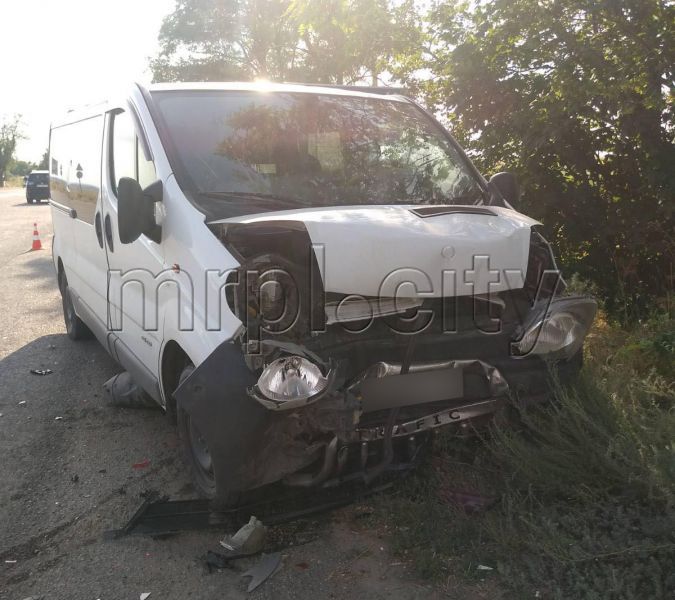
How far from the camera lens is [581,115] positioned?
5.55 m

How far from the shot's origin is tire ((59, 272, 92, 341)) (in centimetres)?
643

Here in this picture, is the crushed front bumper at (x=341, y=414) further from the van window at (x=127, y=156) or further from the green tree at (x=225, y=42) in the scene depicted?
the green tree at (x=225, y=42)

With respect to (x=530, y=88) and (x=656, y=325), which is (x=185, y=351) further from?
(x=530, y=88)

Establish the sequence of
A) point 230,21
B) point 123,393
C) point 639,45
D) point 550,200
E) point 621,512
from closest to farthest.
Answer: point 621,512 → point 123,393 → point 639,45 → point 550,200 → point 230,21

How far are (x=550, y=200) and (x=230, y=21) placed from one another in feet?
53.3

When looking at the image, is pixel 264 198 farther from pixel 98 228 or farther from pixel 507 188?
pixel 98 228

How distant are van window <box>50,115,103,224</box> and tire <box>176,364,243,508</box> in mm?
2118

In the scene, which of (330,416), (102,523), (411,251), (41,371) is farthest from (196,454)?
(41,371)

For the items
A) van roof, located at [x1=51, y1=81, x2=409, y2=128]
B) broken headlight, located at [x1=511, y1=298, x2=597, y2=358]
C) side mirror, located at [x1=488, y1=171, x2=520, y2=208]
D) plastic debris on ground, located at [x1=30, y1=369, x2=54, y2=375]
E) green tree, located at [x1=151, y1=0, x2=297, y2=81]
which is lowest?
plastic debris on ground, located at [x1=30, y1=369, x2=54, y2=375]

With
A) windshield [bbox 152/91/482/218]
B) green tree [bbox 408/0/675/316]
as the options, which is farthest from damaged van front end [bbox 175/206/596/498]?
green tree [bbox 408/0/675/316]

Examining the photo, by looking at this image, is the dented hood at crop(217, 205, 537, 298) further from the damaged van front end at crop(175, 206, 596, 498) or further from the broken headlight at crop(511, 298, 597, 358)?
the broken headlight at crop(511, 298, 597, 358)

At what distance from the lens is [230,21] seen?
64.3 feet

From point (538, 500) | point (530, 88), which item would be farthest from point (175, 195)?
point (530, 88)

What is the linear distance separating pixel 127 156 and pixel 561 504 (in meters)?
3.14
